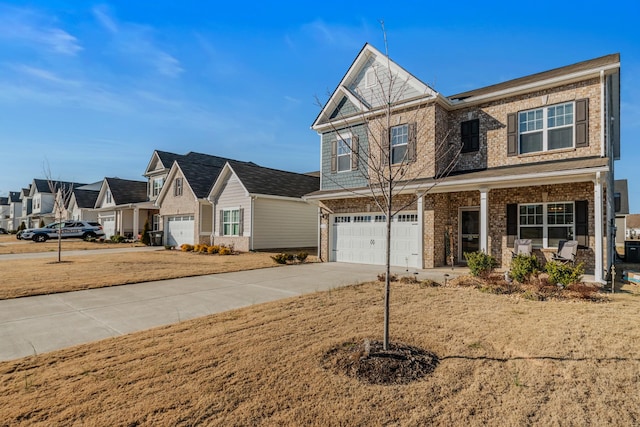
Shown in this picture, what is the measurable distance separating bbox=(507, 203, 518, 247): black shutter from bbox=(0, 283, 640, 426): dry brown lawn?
586 centimetres

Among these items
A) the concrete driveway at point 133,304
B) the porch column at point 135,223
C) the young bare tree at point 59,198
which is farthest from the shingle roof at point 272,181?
the porch column at point 135,223

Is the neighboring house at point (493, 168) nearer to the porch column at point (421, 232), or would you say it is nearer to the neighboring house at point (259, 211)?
the porch column at point (421, 232)

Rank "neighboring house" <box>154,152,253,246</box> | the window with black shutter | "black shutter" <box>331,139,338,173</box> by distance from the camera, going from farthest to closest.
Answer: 1. "neighboring house" <box>154,152,253,246</box>
2. "black shutter" <box>331,139,338,173</box>
3. the window with black shutter

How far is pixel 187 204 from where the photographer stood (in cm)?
2447

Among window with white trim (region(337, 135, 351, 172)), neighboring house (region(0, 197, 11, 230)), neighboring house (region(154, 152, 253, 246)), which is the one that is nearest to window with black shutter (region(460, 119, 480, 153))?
window with white trim (region(337, 135, 351, 172))

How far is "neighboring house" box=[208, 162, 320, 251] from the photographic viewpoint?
2038 cm

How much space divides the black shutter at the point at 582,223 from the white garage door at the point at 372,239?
493cm

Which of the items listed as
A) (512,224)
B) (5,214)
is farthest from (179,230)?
(5,214)

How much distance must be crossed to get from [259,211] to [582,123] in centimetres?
1563

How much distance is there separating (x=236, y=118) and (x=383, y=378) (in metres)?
17.4

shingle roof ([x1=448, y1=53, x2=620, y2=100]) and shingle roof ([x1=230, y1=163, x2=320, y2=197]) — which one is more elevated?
shingle roof ([x1=448, y1=53, x2=620, y2=100])

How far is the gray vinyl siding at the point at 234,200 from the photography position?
2035cm

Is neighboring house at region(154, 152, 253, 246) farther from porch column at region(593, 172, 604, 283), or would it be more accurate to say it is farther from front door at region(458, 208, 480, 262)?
porch column at region(593, 172, 604, 283)

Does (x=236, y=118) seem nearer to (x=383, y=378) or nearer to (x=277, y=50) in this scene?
(x=277, y=50)
